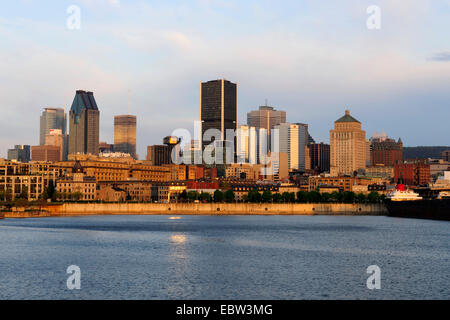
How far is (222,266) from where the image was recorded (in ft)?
239

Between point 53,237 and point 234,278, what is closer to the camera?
point 234,278

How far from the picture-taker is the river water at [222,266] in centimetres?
5584

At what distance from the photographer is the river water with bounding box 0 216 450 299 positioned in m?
55.8

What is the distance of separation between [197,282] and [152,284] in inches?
178

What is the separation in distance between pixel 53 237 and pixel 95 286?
5877 centimetres
